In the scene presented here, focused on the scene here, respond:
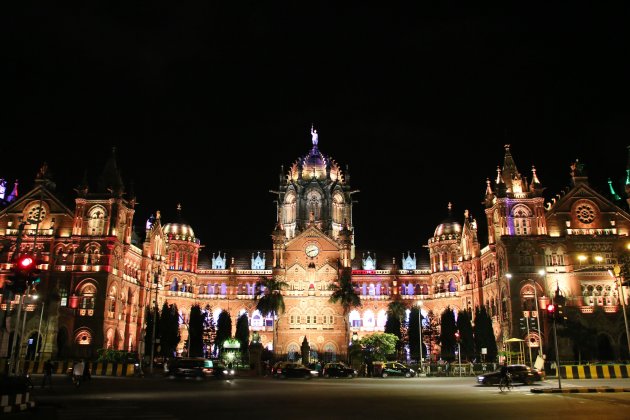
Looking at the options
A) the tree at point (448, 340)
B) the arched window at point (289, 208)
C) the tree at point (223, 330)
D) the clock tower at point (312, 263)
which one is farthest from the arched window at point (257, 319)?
the tree at point (448, 340)

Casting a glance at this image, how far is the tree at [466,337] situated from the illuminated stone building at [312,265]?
18.0 ft

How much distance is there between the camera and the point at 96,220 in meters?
80.1

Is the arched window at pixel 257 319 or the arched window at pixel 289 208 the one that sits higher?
the arched window at pixel 289 208

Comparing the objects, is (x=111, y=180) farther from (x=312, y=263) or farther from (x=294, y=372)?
(x=294, y=372)

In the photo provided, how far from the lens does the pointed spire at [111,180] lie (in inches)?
3211

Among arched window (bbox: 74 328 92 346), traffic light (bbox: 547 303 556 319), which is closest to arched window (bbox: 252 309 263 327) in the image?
arched window (bbox: 74 328 92 346)

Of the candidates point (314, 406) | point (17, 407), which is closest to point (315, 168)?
point (314, 406)

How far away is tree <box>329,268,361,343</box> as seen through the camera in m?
A: 87.2

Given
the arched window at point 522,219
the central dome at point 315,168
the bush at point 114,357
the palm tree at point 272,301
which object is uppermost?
the central dome at point 315,168

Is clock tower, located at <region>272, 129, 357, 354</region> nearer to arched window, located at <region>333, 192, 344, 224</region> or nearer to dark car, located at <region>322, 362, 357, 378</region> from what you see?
arched window, located at <region>333, 192, 344, 224</region>

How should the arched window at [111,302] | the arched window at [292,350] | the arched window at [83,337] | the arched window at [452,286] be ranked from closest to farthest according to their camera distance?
the arched window at [83,337]
the arched window at [111,302]
the arched window at [292,350]
the arched window at [452,286]

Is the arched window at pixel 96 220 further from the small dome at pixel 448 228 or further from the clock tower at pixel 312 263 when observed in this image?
the small dome at pixel 448 228

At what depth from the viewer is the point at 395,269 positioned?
328ft

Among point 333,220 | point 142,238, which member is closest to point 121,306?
point 142,238
